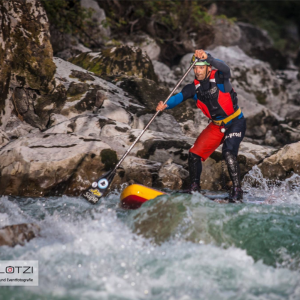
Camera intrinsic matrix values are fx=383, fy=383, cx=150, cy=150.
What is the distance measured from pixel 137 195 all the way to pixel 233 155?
5.52ft

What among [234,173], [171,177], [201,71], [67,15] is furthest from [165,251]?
[67,15]

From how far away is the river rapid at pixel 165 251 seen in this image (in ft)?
11.9

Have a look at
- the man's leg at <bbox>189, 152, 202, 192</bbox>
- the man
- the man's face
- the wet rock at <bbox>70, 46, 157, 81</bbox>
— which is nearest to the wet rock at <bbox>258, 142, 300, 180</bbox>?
the man

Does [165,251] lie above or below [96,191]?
below

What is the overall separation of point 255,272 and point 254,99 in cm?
1045

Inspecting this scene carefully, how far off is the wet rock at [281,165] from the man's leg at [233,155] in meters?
1.46

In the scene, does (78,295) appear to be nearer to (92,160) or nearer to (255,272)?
(255,272)

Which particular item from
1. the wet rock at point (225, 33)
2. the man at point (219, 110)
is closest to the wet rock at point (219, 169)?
the man at point (219, 110)

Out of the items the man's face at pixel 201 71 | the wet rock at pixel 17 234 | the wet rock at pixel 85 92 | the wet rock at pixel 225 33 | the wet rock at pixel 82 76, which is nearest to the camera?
the wet rock at pixel 17 234

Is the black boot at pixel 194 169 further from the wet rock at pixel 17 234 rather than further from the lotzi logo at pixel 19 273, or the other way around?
the lotzi logo at pixel 19 273

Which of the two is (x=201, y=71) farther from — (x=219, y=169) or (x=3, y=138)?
(x=3, y=138)

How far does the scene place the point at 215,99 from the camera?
591 cm

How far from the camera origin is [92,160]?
261 inches

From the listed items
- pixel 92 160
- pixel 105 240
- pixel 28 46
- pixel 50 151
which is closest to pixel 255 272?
pixel 105 240
